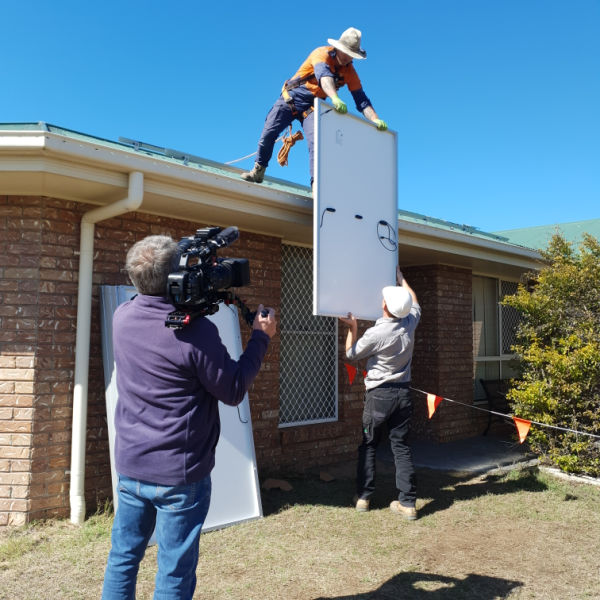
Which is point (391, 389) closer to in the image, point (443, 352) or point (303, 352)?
point (303, 352)

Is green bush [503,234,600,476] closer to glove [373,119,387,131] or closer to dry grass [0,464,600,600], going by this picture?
dry grass [0,464,600,600]

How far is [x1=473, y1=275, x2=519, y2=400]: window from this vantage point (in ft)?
29.3

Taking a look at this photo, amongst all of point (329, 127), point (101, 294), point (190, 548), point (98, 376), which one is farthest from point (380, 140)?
point (190, 548)

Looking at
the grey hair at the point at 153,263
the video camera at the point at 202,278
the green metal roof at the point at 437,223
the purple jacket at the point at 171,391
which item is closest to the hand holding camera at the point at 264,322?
the video camera at the point at 202,278

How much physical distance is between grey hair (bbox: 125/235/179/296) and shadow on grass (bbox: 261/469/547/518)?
3108 mm

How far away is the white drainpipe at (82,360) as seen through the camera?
441 centimetres

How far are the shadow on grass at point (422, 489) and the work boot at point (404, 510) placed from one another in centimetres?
16

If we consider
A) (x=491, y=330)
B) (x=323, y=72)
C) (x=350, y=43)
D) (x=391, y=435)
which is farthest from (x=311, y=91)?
(x=491, y=330)

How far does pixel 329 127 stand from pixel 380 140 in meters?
0.71

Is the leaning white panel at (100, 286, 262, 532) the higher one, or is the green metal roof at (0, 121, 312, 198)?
the green metal roof at (0, 121, 312, 198)

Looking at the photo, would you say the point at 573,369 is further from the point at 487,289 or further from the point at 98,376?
the point at 98,376

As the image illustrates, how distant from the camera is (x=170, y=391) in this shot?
2.24 metres

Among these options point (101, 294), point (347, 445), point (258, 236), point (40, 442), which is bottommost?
point (347, 445)

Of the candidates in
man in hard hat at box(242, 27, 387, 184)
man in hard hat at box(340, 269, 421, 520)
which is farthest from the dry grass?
man in hard hat at box(242, 27, 387, 184)
